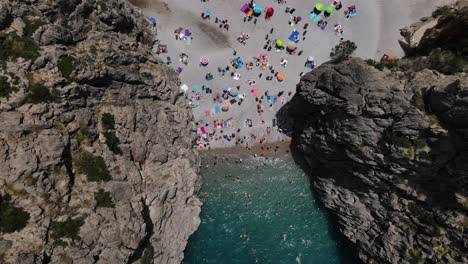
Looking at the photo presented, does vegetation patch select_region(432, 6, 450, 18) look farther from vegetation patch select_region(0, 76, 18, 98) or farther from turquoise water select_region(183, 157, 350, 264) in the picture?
vegetation patch select_region(0, 76, 18, 98)

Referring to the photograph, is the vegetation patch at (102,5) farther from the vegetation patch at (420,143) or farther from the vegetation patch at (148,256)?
the vegetation patch at (420,143)

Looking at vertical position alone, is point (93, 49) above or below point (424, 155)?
above

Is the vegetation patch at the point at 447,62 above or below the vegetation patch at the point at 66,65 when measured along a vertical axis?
above

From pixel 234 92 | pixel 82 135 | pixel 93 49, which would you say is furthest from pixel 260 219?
pixel 93 49

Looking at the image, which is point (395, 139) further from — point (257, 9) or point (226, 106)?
point (257, 9)

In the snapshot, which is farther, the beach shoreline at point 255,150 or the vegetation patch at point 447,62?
the beach shoreline at point 255,150

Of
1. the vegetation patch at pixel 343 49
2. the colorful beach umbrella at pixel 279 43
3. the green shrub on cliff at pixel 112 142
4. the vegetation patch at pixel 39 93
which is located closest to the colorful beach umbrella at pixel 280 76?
the colorful beach umbrella at pixel 279 43
